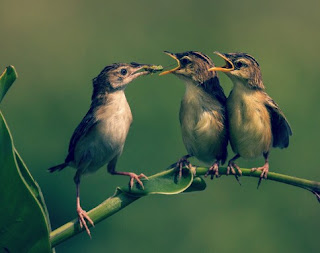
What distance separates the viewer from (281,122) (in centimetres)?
196

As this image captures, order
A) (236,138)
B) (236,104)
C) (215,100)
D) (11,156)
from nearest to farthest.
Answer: (11,156)
(236,138)
(236,104)
(215,100)

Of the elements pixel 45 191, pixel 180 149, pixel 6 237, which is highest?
pixel 6 237

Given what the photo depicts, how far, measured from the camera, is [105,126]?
1.82 m

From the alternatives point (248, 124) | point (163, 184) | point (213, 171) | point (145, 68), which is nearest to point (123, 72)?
point (145, 68)

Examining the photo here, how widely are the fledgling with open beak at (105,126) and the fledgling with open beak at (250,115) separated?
1.05 feet

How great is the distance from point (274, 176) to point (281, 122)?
76 cm

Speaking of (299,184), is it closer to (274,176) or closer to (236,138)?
(274,176)

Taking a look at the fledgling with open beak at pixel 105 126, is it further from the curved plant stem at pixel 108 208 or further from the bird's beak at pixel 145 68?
the curved plant stem at pixel 108 208

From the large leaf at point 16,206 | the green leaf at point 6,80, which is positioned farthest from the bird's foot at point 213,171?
the green leaf at point 6,80

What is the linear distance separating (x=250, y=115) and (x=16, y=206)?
0.95 m

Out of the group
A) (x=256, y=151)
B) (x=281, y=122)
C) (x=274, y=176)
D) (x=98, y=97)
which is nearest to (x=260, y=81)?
(x=281, y=122)

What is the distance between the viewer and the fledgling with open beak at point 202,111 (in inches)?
75.1

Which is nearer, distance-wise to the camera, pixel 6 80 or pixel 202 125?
pixel 6 80

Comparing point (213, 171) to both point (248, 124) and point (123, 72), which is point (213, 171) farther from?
point (123, 72)
